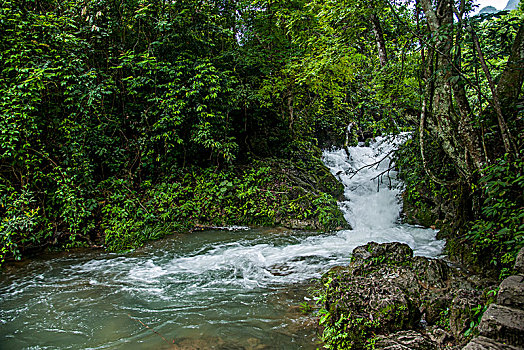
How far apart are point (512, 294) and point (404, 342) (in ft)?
2.96

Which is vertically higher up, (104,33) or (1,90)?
(104,33)

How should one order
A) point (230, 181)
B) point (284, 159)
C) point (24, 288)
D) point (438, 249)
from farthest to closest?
point (284, 159) < point (230, 181) < point (438, 249) < point (24, 288)

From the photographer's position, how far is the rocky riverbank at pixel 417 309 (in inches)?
73.9

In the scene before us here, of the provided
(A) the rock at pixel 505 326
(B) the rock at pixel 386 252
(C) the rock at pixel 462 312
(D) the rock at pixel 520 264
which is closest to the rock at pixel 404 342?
(C) the rock at pixel 462 312

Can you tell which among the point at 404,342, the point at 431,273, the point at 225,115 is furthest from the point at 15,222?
the point at 431,273

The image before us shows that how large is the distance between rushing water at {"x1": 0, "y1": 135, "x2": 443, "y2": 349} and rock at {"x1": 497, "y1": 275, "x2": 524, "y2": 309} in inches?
67.3

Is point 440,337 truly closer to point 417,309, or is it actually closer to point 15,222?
point 417,309

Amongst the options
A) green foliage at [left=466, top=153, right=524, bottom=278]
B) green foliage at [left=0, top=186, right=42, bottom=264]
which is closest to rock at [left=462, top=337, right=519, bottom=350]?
green foliage at [left=466, top=153, right=524, bottom=278]

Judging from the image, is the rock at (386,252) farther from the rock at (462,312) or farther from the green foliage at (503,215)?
the rock at (462,312)

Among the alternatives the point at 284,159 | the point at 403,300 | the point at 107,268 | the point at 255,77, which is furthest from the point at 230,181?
the point at 403,300

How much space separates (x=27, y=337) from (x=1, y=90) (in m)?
4.40

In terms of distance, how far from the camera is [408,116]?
5664 mm

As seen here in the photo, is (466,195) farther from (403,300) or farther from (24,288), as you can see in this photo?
(24,288)

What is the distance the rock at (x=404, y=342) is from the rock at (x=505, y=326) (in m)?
0.61
